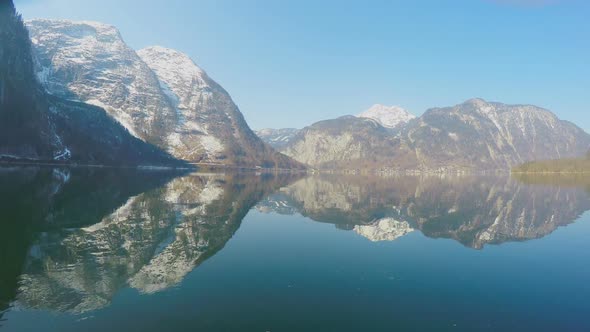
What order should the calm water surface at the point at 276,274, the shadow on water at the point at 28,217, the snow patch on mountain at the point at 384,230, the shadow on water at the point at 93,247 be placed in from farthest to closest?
the snow patch on mountain at the point at 384,230, the shadow on water at the point at 28,217, the shadow on water at the point at 93,247, the calm water surface at the point at 276,274

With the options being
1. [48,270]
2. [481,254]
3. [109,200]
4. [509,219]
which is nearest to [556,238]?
[509,219]

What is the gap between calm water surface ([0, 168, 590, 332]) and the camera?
18.7 meters

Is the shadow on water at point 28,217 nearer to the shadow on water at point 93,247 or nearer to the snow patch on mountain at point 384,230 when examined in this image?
the shadow on water at point 93,247

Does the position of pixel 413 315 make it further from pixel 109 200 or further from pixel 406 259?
pixel 109 200

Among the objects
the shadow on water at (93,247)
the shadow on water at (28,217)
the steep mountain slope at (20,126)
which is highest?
the steep mountain slope at (20,126)

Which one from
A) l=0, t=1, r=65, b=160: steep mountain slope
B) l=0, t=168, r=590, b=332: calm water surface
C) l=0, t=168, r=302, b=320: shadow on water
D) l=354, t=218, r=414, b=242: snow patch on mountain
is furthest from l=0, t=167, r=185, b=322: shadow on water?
l=0, t=1, r=65, b=160: steep mountain slope

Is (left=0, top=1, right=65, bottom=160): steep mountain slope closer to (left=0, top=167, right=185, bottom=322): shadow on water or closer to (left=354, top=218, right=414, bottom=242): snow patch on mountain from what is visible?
(left=0, top=167, right=185, bottom=322): shadow on water

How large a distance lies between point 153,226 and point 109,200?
2688 cm

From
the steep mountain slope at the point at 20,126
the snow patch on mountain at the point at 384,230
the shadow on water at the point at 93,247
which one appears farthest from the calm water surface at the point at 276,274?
the steep mountain slope at the point at 20,126

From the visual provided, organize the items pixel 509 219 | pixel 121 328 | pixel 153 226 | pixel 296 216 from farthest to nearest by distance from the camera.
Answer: pixel 296 216 → pixel 509 219 → pixel 153 226 → pixel 121 328

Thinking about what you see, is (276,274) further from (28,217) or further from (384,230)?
(28,217)

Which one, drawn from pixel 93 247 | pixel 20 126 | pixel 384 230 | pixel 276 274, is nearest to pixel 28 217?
pixel 93 247

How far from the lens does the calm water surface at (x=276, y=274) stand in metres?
18.7

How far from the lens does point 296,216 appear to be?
6259cm
